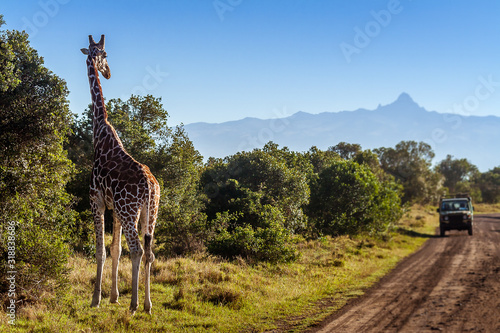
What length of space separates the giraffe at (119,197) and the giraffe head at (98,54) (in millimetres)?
33

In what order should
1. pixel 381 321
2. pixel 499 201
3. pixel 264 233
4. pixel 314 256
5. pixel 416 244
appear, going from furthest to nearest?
pixel 499 201, pixel 416 244, pixel 314 256, pixel 264 233, pixel 381 321

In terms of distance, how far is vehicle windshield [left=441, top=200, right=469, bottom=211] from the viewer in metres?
29.2

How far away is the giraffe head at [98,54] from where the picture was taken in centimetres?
970

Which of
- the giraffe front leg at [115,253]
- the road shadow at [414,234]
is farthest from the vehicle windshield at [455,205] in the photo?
the giraffe front leg at [115,253]

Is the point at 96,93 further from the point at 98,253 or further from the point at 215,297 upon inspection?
the point at 215,297

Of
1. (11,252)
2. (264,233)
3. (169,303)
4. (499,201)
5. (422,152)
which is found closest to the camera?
(11,252)

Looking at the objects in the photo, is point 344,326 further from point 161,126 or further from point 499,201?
point 499,201

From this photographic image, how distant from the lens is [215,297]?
10.4 meters

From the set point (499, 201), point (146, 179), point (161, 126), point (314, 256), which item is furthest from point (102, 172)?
point (499, 201)

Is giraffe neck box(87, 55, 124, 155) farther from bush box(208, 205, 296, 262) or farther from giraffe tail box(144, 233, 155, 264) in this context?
bush box(208, 205, 296, 262)

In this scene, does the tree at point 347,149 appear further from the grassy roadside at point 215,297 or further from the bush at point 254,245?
the bush at point 254,245

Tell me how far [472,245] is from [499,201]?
187 feet

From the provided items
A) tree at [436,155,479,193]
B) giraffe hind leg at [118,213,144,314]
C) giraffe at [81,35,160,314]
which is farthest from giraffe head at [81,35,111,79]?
tree at [436,155,479,193]

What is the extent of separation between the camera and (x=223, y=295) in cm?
1034
